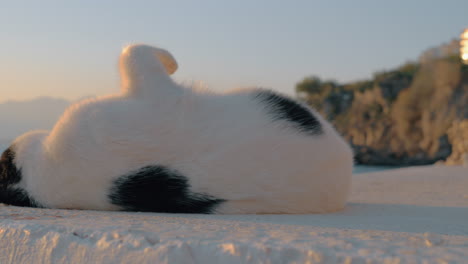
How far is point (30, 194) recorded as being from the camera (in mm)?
2184

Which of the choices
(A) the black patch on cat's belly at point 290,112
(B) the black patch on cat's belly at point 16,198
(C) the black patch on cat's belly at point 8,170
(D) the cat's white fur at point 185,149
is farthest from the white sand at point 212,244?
(C) the black patch on cat's belly at point 8,170

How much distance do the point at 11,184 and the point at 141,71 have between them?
0.91 m

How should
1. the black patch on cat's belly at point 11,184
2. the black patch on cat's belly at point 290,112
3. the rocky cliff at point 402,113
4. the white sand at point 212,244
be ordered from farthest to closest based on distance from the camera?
the rocky cliff at point 402,113 < the black patch on cat's belly at point 11,184 < the black patch on cat's belly at point 290,112 < the white sand at point 212,244

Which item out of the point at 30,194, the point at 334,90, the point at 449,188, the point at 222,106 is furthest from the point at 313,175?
the point at 334,90

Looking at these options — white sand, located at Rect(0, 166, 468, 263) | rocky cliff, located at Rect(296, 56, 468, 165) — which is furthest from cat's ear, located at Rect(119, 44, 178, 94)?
rocky cliff, located at Rect(296, 56, 468, 165)

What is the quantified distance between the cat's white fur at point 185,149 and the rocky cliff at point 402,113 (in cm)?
1444

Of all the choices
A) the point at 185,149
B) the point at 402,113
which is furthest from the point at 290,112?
the point at 402,113

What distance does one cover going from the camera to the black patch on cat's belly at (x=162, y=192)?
77.0 inches

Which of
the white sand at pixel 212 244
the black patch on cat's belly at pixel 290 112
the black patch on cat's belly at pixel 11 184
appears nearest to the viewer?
the white sand at pixel 212 244

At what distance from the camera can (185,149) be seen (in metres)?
1.96

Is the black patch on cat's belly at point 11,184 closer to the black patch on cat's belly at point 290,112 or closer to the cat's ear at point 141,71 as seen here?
the cat's ear at point 141,71

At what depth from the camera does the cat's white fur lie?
1958mm

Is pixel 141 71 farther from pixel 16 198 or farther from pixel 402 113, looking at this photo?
pixel 402 113

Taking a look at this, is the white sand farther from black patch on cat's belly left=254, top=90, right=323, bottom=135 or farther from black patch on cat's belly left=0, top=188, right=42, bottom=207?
black patch on cat's belly left=0, top=188, right=42, bottom=207
